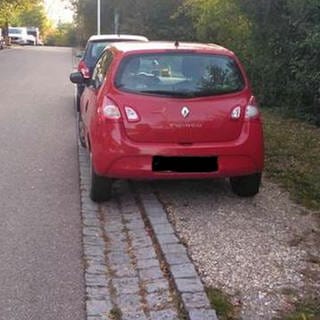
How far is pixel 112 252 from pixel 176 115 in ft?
5.25

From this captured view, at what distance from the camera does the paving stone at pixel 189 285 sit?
14.7 ft

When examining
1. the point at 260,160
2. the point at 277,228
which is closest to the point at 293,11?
the point at 260,160

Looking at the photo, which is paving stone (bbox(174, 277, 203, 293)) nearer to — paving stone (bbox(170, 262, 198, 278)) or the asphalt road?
paving stone (bbox(170, 262, 198, 278))

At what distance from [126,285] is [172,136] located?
2.00 metres

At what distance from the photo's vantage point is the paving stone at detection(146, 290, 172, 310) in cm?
431

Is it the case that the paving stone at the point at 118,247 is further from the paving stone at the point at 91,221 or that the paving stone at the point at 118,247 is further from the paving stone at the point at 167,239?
the paving stone at the point at 91,221

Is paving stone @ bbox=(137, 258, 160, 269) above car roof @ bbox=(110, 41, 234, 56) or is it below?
below

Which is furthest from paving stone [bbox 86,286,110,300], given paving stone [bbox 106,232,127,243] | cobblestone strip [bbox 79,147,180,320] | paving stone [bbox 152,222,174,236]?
paving stone [bbox 152,222,174,236]

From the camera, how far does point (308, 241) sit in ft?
18.1

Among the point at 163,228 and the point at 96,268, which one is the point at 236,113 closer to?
the point at 163,228

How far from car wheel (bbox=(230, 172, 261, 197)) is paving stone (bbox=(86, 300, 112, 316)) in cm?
273

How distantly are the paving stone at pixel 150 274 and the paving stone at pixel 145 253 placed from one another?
252mm

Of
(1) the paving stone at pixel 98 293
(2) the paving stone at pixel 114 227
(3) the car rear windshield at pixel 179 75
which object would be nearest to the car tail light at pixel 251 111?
(3) the car rear windshield at pixel 179 75

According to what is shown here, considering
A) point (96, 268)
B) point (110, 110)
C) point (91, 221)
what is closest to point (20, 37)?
point (110, 110)
